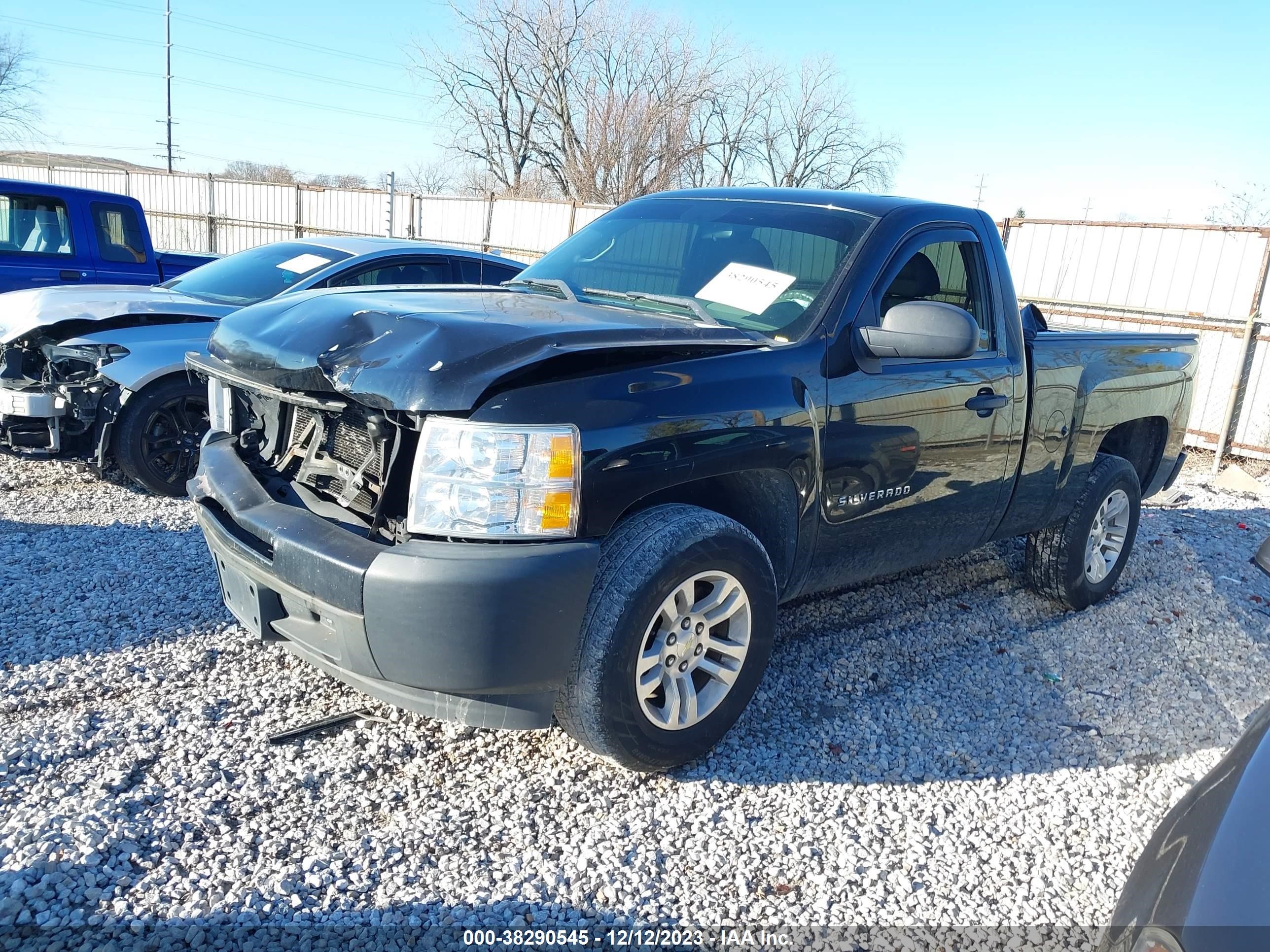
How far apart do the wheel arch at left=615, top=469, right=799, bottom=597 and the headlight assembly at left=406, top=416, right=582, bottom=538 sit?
0.66m

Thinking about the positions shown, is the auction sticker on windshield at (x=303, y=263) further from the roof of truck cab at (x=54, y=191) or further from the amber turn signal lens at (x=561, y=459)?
the amber turn signal lens at (x=561, y=459)

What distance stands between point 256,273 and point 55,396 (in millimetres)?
1710

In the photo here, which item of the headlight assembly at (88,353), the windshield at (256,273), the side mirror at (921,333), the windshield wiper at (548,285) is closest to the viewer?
the side mirror at (921,333)

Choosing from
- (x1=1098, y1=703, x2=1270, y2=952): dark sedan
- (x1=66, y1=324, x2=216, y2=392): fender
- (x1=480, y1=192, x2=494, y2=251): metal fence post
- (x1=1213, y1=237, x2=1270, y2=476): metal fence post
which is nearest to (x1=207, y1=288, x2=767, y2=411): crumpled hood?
(x1=1098, y1=703, x2=1270, y2=952): dark sedan

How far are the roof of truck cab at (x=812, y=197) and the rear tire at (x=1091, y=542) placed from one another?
1969mm

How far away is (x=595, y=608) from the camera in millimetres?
2807

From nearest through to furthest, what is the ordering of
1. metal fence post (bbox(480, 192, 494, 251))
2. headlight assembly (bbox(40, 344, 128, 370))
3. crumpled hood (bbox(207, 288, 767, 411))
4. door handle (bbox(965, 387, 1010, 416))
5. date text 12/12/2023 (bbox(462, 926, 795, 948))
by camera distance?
date text 12/12/2023 (bbox(462, 926, 795, 948)) < crumpled hood (bbox(207, 288, 767, 411)) < door handle (bbox(965, 387, 1010, 416)) < headlight assembly (bbox(40, 344, 128, 370)) < metal fence post (bbox(480, 192, 494, 251))

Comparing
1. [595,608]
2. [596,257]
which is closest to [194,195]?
[596,257]

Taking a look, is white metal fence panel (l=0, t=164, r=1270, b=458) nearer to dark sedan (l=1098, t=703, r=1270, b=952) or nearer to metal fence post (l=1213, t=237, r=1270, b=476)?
metal fence post (l=1213, t=237, r=1270, b=476)

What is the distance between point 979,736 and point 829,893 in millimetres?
1287

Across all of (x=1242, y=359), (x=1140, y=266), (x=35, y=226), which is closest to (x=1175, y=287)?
(x=1140, y=266)

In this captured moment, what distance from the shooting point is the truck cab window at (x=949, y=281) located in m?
3.91

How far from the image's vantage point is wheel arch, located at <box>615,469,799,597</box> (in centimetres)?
329

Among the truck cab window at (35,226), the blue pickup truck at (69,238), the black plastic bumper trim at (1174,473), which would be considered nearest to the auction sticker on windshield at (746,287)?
the black plastic bumper trim at (1174,473)
